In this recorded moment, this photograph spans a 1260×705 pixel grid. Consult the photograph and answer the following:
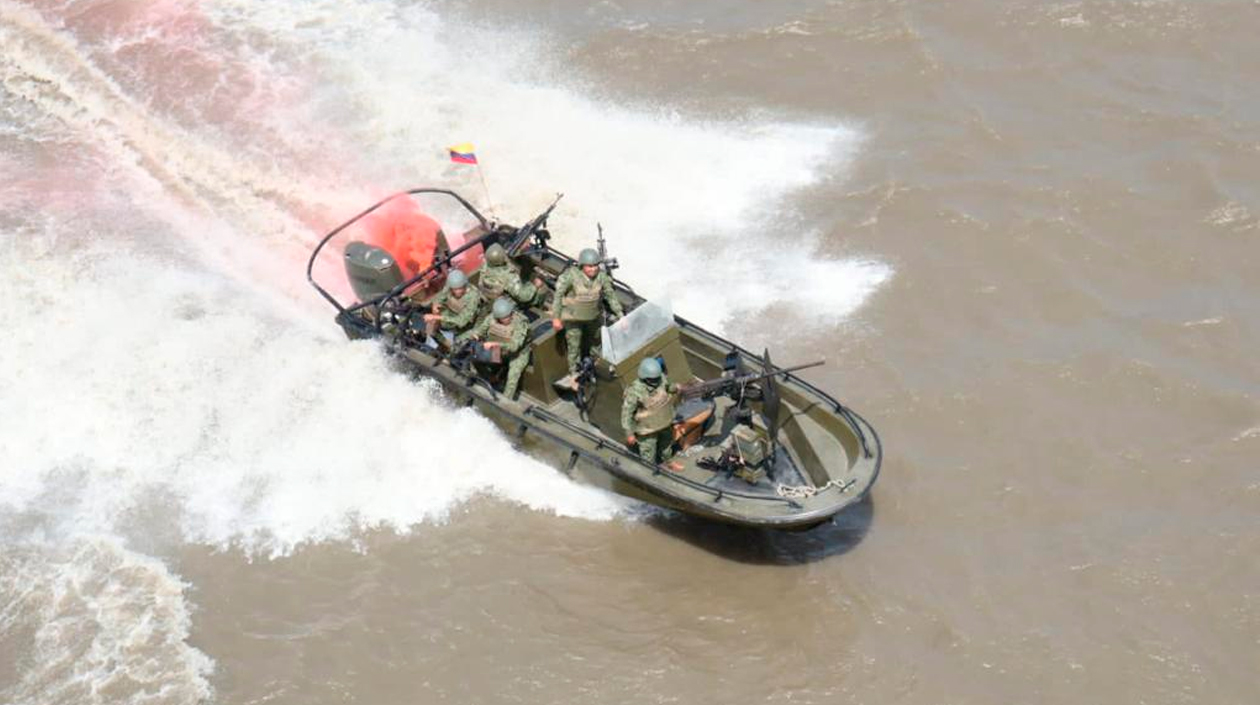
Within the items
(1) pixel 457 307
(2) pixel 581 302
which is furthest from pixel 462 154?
(2) pixel 581 302

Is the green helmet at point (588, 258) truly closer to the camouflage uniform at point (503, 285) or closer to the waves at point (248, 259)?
the camouflage uniform at point (503, 285)

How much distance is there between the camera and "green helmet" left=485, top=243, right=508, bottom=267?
13.3 meters

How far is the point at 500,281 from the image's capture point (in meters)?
13.3

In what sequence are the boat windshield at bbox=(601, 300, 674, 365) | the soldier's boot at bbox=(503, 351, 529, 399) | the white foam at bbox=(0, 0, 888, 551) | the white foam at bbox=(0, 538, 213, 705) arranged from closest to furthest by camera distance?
the white foam at bbox=(0, 538, 213, 705)
the boat windshield at bbox=(601, 300, 674, 365)
the soldier's boot at bbox=(503, 351, 529, 399)
the white foam at bbox=(0, 0, 888, 551)

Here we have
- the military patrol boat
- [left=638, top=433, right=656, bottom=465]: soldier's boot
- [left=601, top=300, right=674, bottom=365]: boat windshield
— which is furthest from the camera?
[left=601, top=300, right=674, bottom=365]: boat windshield

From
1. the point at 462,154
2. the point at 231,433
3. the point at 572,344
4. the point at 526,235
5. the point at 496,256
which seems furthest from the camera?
the point at 462,154

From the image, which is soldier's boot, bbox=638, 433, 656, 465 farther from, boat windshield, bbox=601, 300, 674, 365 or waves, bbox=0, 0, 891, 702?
waves, bbox=0, 0, 891, 702

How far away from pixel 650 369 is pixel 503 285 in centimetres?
264

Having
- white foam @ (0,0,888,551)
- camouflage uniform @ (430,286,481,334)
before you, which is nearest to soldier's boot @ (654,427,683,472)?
white foam @ (0,0,888,551)

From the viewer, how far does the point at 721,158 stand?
18062mm

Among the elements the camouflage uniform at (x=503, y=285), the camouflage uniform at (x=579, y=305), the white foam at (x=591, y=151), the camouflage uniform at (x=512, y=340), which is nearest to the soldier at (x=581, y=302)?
the camouflage uniform at (x=579, y=305)

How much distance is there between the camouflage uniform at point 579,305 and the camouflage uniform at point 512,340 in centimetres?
37

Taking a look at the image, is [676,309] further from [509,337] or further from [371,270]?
[371,270]

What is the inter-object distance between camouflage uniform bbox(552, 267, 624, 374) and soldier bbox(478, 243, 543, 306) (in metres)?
0.74
